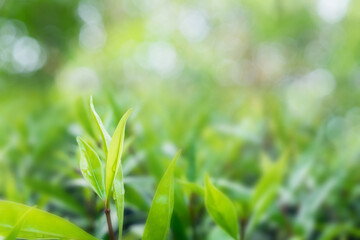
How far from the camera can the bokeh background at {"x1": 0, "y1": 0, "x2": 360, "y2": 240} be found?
0.44 metres

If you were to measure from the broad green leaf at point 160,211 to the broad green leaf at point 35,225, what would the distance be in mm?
44

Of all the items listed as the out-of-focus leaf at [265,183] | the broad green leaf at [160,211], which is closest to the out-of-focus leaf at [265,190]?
the out-of-focus leaf at [265,183]

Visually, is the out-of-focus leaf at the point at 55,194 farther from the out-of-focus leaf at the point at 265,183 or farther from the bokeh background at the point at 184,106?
the out-of-focus leaf at the point at 265,183

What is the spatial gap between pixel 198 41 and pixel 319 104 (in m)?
1.86

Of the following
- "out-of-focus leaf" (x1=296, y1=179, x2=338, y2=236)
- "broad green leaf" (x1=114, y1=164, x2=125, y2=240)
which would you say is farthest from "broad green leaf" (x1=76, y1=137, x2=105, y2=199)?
"out-of-focus leaf" (x1=296, y1=179, x2=338, y2=236)

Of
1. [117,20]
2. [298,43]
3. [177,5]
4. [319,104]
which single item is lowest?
[319,104]

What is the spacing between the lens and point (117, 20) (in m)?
2.92

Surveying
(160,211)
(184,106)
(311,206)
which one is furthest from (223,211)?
(184,106)

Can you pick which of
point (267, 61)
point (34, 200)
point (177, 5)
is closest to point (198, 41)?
point (177, 5)

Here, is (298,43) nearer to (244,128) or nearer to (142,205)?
(244,128)

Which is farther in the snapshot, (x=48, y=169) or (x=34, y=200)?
(x=48, y=169)

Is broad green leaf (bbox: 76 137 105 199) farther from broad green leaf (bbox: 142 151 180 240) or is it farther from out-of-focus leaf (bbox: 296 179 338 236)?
out-of-focus leaf (bbox: 296 179 338 236)

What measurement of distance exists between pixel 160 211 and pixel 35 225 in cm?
9

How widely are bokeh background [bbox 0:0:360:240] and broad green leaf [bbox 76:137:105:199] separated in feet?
0.34
